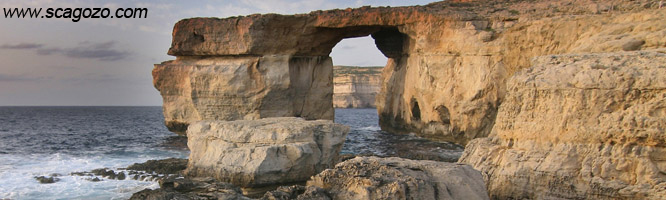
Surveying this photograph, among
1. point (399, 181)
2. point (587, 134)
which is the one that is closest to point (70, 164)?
point (399, 181)

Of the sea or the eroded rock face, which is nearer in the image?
the eroded rock face

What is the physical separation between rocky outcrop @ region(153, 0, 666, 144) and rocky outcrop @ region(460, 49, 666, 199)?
966 cm

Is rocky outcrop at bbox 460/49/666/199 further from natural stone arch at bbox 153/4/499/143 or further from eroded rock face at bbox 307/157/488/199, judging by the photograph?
natural stone arch at bbox 153/4/499/143

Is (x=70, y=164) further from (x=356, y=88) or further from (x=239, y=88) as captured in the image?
(x=356, y=88)

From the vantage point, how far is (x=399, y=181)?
6.16m

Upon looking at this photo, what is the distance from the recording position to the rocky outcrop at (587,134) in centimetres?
765

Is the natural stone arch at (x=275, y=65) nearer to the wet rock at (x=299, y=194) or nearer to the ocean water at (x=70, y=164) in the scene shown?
the ocean water at (x=70, y=164)

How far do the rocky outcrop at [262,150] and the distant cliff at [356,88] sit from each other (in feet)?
208

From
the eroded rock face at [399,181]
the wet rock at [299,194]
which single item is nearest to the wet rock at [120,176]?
the wet rock at [299,194]

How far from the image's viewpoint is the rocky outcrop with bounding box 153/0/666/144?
1919 cm

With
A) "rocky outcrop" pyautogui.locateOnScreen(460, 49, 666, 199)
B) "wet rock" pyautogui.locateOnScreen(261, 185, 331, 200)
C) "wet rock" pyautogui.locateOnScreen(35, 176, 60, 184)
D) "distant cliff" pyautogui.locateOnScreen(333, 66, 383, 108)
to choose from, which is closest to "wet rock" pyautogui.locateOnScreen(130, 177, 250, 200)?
"wet rock" pyautogui.locateOnScreen(261, 185, 331, 200)

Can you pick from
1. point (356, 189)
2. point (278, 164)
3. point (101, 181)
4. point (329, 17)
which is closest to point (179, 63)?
point (329, 17)

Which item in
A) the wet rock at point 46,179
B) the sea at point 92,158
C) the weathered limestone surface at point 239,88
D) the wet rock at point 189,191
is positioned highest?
the weathered limestone surface at point 239,88

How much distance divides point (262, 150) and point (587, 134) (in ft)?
21.4
